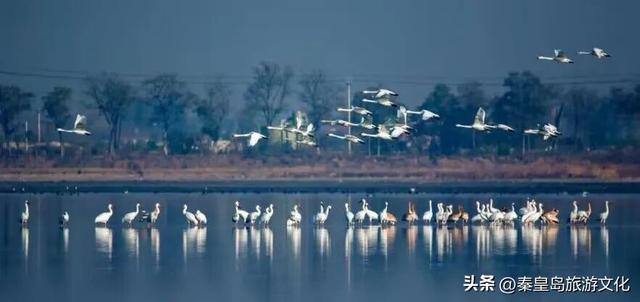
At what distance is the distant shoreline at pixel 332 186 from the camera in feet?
215

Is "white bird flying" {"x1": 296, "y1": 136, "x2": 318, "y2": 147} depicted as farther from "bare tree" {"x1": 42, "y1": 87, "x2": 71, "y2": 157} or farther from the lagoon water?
"bare tree" {"x1": 42, "y1": 87, "x2": 71, "y2": 157}

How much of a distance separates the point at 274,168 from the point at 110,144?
11628mm

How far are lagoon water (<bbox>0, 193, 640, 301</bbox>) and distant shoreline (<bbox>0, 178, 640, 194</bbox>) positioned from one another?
1523 centimetres

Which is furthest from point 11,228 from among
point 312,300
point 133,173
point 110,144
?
point 110,144

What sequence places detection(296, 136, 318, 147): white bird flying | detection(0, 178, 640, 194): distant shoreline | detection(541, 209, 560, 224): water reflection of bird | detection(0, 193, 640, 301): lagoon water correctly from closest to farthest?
detection(0, 193, 640, 301): lagoon water < detection(541, 209, 560, 224): water reflection of bird < detection(296, 136, 318, 147): white bird flying < detection(0, 178, 640, 194): distant shoreline

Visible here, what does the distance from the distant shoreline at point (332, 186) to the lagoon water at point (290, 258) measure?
1523 cm

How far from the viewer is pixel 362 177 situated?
249ft

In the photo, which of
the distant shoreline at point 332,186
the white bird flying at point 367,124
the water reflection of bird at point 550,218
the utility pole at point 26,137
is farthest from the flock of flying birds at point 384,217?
the utility pole at point 26,137

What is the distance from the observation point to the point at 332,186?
229 ft

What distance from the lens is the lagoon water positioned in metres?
29.0

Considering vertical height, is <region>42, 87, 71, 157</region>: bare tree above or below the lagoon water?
above

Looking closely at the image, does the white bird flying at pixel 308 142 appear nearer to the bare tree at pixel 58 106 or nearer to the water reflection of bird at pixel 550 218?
the water reflection of bird at pixel 550 218

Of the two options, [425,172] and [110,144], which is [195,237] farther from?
[110,144]

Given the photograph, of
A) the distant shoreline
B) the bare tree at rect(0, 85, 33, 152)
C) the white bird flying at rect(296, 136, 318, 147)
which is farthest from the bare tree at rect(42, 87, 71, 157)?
the white bird flying at rect(296, 136, 318, 147)
